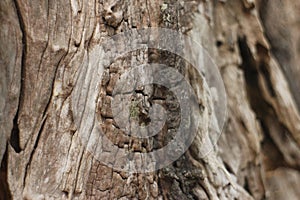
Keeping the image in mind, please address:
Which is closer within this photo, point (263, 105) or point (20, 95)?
point (20, 95)

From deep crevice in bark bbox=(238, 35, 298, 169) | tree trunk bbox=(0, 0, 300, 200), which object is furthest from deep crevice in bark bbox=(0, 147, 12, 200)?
deep crevice in bark bbox=(238, 35, 298, 169)

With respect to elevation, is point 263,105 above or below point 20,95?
above

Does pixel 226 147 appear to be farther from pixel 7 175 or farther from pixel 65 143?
pixel 7 175

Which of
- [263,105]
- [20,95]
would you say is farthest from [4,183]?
[263,105]

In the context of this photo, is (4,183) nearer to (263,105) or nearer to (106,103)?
(106,103)

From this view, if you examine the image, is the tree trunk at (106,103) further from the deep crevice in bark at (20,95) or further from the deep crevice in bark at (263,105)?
the deep crevice in bark at (263,105)

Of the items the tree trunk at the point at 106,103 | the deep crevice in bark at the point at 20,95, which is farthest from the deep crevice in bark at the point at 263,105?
the deep crevice in bark at the point at 20,95

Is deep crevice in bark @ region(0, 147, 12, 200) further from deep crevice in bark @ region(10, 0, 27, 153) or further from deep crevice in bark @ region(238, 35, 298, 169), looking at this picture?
deep crevice in bark @ region(238, 35, 298, 169)

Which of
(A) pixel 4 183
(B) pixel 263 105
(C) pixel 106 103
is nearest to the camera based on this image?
(A) pixel 4 183
